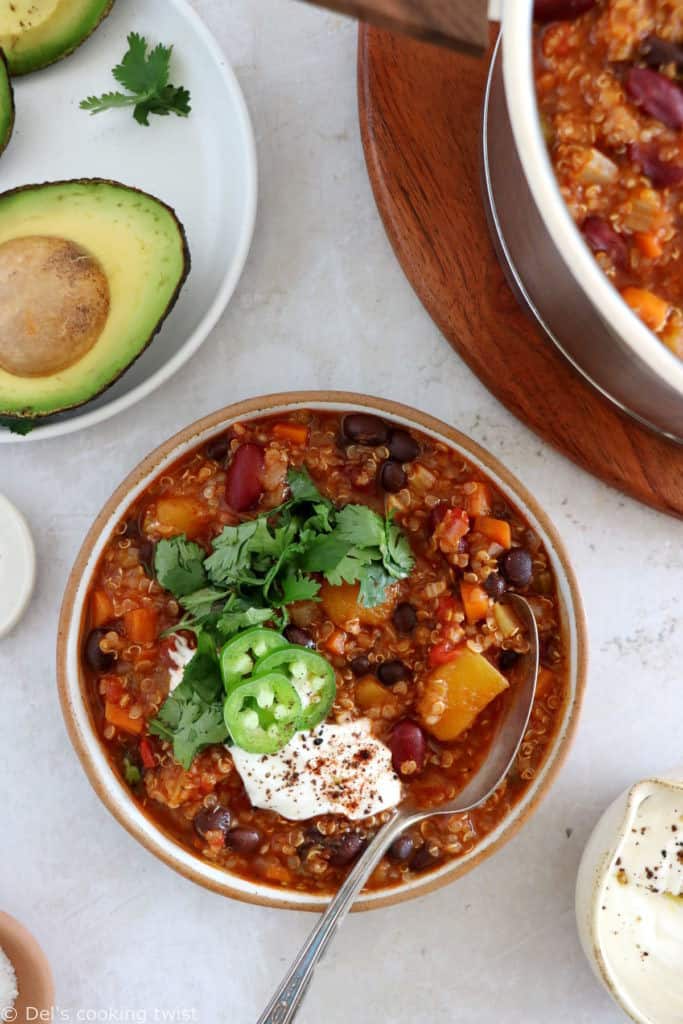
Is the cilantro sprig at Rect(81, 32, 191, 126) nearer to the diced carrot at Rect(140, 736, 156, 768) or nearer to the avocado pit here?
the avocado pit

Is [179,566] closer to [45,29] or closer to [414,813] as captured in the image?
[414,813]

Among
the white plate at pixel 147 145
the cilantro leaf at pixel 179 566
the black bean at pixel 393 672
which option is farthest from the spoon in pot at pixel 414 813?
the white plate at pixel 147 145

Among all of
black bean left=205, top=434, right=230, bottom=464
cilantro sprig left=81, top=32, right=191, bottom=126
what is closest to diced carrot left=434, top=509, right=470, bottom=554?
black bean left=205, top=434, right=230, bottom=464

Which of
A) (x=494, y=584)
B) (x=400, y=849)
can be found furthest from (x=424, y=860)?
(x=494, y=584)

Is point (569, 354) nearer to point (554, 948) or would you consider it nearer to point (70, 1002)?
point (554, 948)

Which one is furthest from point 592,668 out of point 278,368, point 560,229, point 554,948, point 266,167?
point 266,167

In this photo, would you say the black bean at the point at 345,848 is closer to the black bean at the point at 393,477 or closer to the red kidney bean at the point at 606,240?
the black bean at the point at 393,477
